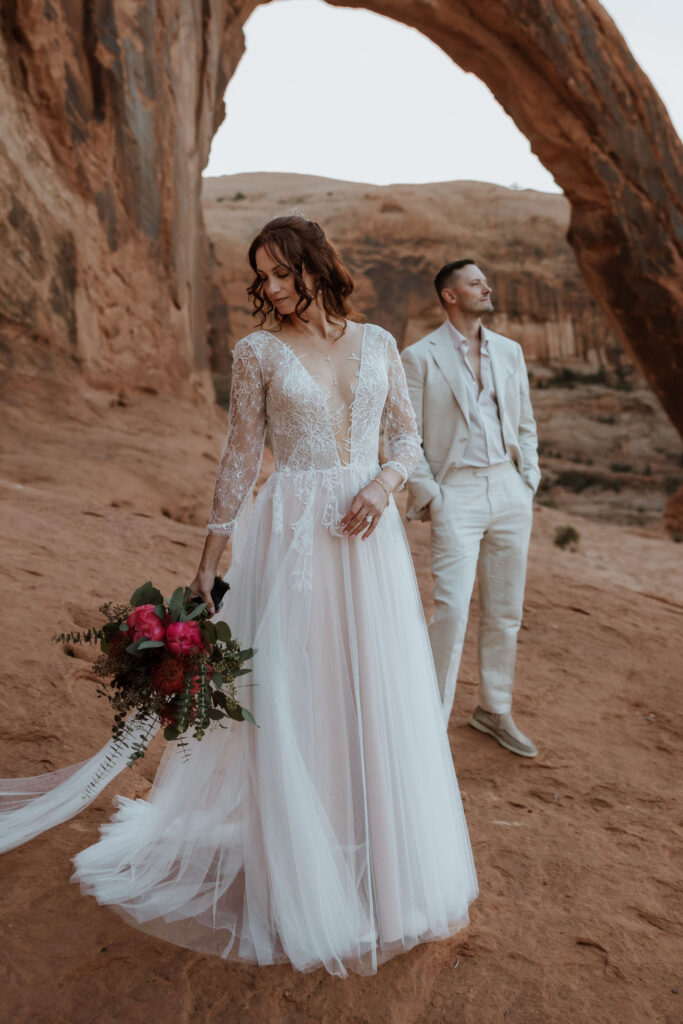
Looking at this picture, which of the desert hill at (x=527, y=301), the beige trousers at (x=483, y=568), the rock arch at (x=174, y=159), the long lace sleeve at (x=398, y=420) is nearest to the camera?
the long lace sleeve at (x=398, y=420)

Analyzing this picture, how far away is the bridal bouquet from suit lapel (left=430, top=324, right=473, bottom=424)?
6.00 feet

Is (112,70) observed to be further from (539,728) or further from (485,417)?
(539,728)

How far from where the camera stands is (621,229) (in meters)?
13.5

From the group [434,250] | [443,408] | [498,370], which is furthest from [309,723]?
[434,250]

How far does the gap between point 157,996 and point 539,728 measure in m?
2.62

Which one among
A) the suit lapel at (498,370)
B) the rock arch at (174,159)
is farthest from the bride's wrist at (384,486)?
the rock arch at (174,159)

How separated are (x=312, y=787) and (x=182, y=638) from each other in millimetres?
525

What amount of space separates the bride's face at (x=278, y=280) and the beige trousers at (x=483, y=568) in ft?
4.52

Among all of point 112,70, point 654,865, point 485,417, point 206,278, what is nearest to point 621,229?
point 206,278

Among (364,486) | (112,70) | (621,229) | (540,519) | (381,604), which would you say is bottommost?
(540,519)

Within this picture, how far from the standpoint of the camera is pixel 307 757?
214 centimetres

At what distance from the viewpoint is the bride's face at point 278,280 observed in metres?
2.25

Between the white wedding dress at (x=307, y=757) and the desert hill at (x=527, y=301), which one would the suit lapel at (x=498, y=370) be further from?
the desert hill at (x=527, y=301)

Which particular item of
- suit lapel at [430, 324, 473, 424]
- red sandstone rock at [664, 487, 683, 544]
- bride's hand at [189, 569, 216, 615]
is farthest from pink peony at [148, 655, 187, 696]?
red sandstone rock at [664, 487, 683, 544]
